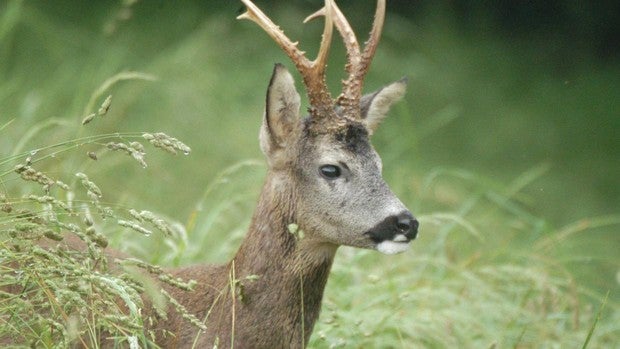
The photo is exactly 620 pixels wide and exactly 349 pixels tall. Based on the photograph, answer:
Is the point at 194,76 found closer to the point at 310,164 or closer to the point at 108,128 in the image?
the point at 108,128

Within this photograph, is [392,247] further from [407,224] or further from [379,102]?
[379,102]

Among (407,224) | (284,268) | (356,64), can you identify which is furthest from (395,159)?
(407,224)

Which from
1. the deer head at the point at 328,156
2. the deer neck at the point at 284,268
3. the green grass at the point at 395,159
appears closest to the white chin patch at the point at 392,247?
the deer head at the point at 328,156

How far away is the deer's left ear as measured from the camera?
5070mm

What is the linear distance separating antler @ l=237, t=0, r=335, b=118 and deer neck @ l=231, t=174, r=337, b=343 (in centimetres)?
30

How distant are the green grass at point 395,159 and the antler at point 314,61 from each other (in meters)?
0.64

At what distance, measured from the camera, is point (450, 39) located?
12.2 metres

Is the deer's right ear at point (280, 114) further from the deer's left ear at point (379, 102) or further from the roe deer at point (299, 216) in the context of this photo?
the deer's left ear at point (379, 102)

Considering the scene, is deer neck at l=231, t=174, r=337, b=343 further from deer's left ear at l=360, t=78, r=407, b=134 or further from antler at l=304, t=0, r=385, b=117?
deer's left ear at l=360, t=78, r=407, b=134

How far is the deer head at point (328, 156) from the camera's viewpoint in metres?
4.63

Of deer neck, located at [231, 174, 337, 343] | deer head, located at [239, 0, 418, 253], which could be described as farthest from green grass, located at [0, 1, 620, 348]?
deer head, located at [239, 0, 418, 253]

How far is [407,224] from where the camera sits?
4.54 m

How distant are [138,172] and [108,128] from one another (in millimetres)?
759

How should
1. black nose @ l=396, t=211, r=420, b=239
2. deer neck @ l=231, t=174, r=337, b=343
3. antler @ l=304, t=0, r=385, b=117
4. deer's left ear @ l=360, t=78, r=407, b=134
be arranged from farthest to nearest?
deer's left ear @ l=360, t=78, r=407, b=134 < antler @ l=304, t=0, r=385, b=117 < deer neck @ l=231, t=174, r=337, b=343 < black nose @ l=396, t=211, r=420, b=239
